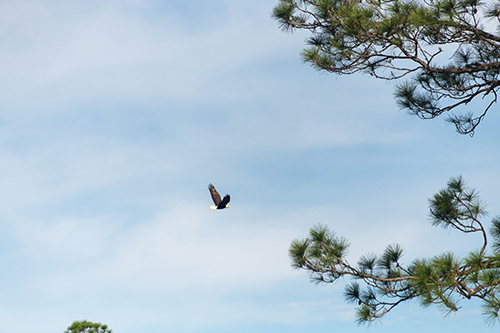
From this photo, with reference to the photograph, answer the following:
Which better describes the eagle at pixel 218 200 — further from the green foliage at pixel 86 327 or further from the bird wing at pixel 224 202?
the green foliage at pixel 86 327

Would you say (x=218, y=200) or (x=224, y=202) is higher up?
(x=218, y=200)

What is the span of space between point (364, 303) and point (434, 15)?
3673 millimetres

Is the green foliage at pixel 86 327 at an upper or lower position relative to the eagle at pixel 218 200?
upper

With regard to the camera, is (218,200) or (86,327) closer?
(218,200)

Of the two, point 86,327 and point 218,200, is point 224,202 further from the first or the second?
point 86,327

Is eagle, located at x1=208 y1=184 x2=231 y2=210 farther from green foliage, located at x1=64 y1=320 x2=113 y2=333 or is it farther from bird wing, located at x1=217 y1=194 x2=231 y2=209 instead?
green foliage, located at x1=64 y1=320 x2=113 y2=333

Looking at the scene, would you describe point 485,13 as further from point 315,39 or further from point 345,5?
point 315,39

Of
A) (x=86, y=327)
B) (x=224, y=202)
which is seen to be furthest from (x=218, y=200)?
(x=86, y=327)

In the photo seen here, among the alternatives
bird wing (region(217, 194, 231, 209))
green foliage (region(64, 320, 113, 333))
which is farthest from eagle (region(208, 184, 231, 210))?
green foliage (region(64, 320, 113, 333))

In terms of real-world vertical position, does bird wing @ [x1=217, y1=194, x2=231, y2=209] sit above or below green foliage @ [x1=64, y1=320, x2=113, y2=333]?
below

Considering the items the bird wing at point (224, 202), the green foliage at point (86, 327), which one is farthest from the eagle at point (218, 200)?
the green foliage at point (86, 327)

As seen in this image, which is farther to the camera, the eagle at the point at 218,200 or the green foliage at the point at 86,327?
the green foliage at the point at 86,327

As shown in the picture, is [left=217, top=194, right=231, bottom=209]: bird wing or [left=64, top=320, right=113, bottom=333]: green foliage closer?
[left=217, top=194, right=231, bottom=209]: bird wing

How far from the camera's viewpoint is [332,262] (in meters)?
5.62
